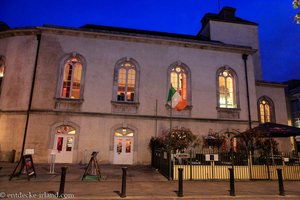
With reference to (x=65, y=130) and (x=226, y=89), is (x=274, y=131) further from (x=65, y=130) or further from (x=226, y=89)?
(x=65, y=130)

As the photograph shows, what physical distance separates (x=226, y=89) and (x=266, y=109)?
6202 mm

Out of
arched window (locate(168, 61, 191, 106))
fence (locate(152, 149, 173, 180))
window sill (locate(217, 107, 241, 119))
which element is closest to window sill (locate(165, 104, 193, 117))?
arched window (locate(168, 61, 191, 106))

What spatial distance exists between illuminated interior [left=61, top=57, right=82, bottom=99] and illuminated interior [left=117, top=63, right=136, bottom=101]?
136 inches

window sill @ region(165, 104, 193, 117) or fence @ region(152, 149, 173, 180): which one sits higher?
window sill @ region(165, 104, 193, 117)

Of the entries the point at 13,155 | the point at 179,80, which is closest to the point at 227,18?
the point at 179,80

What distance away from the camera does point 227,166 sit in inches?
455

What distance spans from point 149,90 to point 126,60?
11.0ft

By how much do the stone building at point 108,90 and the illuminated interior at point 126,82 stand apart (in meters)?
0.09

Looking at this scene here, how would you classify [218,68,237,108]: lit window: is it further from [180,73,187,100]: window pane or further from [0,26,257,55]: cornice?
[180,73,187,100]: window pane

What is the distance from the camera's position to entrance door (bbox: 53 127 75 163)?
1570cm

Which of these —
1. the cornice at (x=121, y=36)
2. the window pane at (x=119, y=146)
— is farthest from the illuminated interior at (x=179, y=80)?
the window pane at (x=119, y=146)

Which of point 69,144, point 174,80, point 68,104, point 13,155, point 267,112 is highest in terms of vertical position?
point 174,80

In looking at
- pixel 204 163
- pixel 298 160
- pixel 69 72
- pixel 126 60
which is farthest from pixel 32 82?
pixel 298 160

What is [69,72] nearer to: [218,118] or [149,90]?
[149,90]
